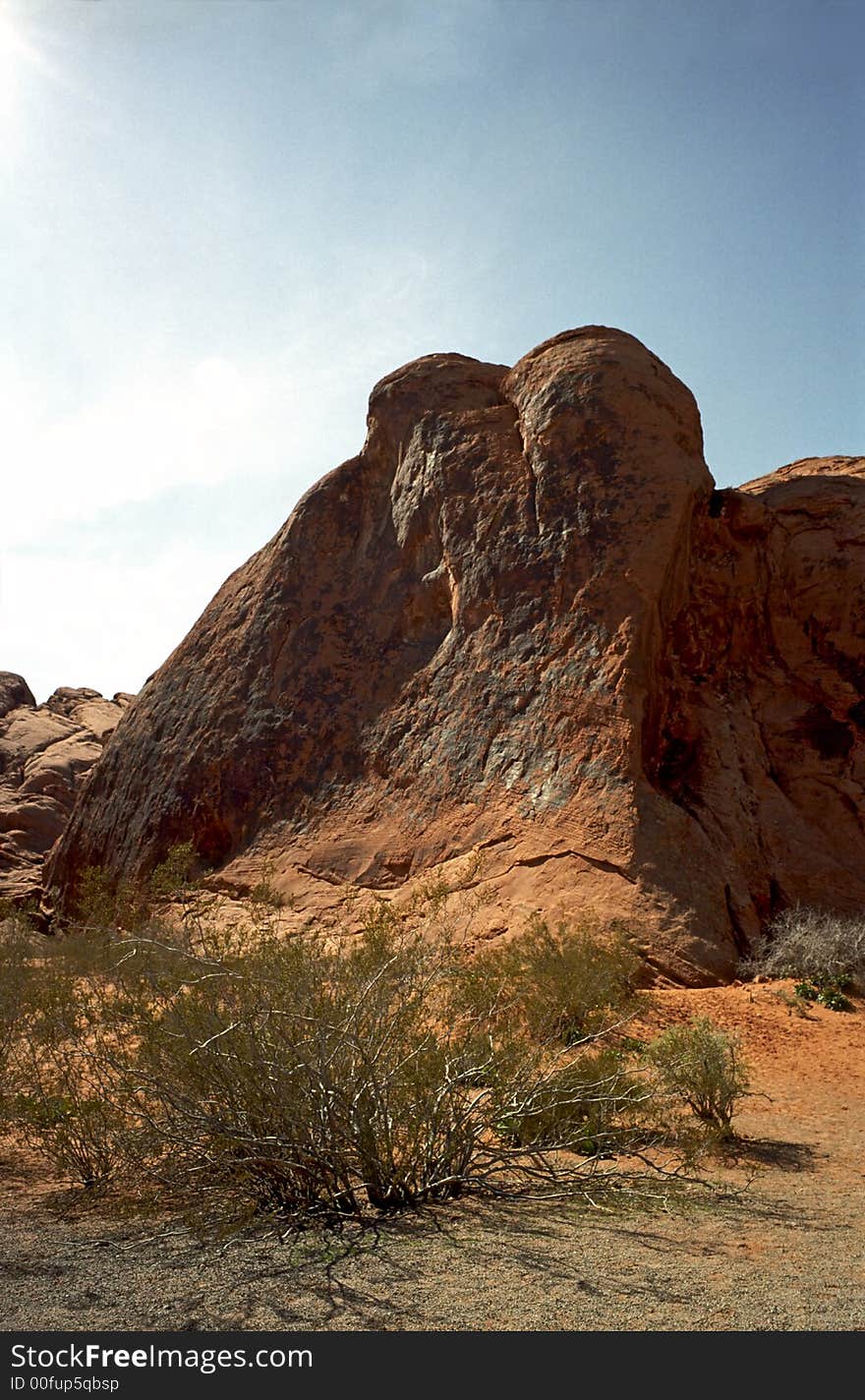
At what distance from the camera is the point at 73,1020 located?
6238 mm

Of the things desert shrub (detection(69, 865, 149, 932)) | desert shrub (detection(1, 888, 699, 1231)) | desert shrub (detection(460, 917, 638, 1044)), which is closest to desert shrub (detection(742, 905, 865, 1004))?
desert shrub (detection(460, 917, 638, 1044))

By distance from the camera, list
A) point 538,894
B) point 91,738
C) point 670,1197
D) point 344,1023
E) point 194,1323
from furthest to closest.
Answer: point 91,738 → point 538,894 → point 670,1197 → point 344,1023 → point 194,1323

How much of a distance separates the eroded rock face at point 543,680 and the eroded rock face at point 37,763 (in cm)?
912

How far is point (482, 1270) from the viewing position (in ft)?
13.2

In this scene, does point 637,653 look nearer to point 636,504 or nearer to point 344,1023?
point 636,504

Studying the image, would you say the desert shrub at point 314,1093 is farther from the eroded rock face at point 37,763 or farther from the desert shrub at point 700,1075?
the eroded rock face at point 37,763

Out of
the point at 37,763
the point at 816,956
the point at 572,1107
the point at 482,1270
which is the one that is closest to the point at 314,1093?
the point at 482,1270

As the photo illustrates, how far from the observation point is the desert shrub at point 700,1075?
6652 millimetres

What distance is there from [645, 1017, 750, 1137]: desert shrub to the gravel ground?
800 mm

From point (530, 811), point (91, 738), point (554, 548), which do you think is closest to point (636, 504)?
point (554, 548)

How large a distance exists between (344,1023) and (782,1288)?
2064 millimetres

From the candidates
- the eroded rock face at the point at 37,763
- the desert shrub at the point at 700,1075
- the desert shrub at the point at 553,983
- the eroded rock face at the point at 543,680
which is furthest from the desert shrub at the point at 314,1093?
the eroded rock face at the point at 37,763

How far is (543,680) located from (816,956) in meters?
4.28

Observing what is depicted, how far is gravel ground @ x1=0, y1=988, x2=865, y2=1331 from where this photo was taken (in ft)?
11.6
